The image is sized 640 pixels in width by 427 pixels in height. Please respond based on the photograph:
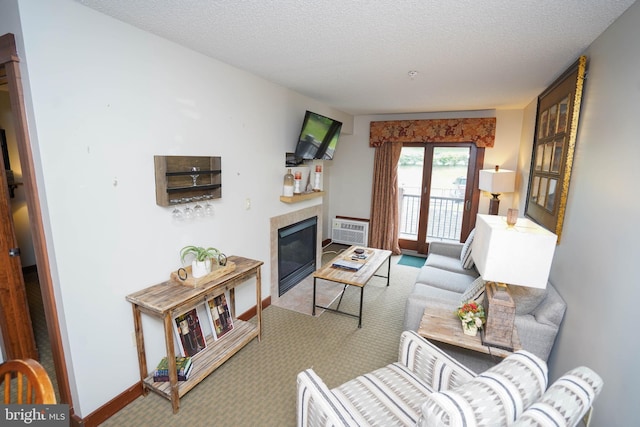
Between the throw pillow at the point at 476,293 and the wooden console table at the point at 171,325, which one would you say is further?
the throw pillow at the point at 476,293

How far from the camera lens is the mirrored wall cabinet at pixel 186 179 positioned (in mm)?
2041

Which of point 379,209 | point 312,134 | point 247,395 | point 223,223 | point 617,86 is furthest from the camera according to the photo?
point 379,209

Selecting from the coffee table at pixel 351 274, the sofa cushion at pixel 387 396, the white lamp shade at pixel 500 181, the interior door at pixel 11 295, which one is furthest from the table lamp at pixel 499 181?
the interior door at pixel 11 295

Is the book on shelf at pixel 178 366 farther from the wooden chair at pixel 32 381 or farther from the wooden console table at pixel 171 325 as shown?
the wooden chair at pixel 32 381

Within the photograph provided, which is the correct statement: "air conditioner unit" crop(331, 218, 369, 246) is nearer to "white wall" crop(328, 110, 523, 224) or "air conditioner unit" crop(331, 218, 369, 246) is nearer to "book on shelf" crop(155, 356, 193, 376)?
"white wall" crop(328, 110, 523, 224)

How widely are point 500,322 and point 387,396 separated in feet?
2.79

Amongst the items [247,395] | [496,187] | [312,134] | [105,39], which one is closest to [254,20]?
[105,39]

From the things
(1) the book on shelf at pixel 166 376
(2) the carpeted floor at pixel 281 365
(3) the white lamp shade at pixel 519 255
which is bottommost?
(2) the carpeted floor at pixel 281 365

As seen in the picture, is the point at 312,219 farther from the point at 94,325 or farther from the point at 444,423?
the point at 444,423

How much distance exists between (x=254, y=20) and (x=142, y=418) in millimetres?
2498

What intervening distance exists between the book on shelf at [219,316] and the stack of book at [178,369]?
38 centimetres

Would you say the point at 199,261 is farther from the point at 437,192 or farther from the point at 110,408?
the point at 437,192

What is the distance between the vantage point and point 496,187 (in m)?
3.92

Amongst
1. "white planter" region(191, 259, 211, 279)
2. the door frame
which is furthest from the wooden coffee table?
the door frame
